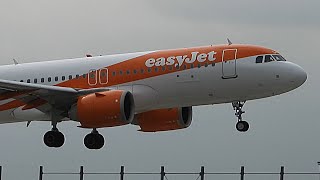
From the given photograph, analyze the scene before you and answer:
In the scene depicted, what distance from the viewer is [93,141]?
73.8m

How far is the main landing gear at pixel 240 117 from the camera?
68688 mm

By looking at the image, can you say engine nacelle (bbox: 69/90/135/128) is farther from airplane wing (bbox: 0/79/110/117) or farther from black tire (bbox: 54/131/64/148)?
black tire (bbox: 54/131/64/148)

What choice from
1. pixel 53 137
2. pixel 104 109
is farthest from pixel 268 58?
pixel 53 137

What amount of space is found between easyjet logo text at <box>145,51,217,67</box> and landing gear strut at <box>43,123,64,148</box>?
6757 millimetres

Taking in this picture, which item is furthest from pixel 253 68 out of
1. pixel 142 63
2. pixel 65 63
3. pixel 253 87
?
pixel 65 63

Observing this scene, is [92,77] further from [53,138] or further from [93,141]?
[93,141]

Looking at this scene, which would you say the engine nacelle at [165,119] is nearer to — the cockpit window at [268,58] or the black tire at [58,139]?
the black tire at [58,139]

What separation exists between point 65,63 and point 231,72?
32.5 feet

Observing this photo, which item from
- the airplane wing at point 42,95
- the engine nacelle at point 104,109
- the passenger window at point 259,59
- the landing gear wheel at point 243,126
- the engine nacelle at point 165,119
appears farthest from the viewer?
the engine nacelle at point 165,119

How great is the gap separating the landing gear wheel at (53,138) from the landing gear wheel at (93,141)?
1717mm

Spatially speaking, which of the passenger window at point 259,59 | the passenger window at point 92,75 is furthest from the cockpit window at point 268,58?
the passenger window at point 92,75

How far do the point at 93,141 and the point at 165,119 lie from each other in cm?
478

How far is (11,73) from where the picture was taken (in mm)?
73688

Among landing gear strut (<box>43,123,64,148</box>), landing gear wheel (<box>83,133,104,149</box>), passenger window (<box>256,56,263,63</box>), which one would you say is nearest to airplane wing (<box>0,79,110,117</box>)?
landing gear strut (<box>43,123,64,148</box>)
